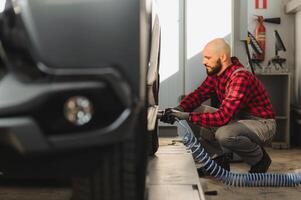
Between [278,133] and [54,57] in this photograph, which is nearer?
[54,57]

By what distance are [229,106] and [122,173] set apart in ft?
6.03

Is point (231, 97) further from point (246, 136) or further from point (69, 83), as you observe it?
point (69, 83)

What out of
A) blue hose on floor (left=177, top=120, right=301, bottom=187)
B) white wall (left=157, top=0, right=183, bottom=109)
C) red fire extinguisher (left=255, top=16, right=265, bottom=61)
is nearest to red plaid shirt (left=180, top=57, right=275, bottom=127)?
blue hose on floor (left=177, top=120, right=301, bottom=187)

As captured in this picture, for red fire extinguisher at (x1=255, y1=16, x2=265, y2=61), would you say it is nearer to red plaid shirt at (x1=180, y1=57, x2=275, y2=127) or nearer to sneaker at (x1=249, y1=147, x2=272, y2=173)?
red plaid shirt at (x1=180, y1=57, x2=275, y2=127)

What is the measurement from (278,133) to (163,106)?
5.20ft

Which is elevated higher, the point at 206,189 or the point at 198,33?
the point at 198,33

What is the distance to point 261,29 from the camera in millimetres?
5215

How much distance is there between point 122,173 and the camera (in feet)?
4.01

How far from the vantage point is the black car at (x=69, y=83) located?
999 millimetres

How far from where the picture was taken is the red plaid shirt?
2.96 meters

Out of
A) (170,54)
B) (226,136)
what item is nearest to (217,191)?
(226,136)

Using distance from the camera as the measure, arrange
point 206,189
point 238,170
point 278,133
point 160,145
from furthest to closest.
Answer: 1. point 278,133
2. point 238,170
3. point 160,145
4. point 206,189

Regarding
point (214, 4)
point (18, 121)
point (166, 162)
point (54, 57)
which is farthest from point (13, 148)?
point (214, 4)

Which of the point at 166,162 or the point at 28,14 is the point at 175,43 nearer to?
the point at 166,162
